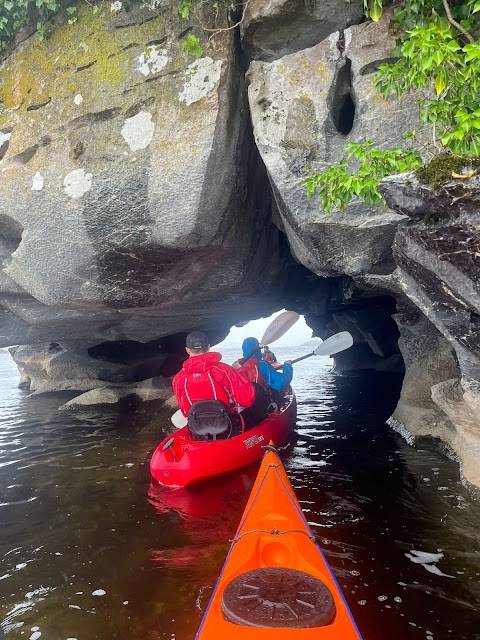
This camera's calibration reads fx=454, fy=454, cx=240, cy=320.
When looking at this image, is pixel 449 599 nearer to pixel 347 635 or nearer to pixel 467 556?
pixel 467 556

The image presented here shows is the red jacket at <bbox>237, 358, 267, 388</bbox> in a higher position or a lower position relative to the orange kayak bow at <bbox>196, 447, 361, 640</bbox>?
lower

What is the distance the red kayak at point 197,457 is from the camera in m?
6.46

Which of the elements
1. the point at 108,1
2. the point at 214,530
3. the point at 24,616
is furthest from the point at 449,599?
the point at 108,1

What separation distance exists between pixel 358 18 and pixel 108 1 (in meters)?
3.91

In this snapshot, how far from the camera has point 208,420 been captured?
6.71 m

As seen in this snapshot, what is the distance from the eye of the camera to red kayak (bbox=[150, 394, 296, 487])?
6.46 meters

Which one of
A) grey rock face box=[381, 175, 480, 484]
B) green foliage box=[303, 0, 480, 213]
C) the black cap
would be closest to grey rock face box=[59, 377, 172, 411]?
the black cap

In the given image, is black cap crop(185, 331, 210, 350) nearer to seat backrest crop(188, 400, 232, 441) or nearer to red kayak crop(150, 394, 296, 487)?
seat backrest crop(188, 400, 232, 441)

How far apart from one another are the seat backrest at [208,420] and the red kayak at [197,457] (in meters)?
0.13

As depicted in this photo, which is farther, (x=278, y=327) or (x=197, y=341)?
(x=278, y=327)

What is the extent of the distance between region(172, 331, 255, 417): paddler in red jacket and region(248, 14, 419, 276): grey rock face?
226 cm

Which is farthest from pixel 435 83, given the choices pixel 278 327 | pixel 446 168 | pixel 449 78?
pixel 278 327

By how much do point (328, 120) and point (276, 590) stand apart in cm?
555

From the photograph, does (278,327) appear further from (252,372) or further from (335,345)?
(252,372)
